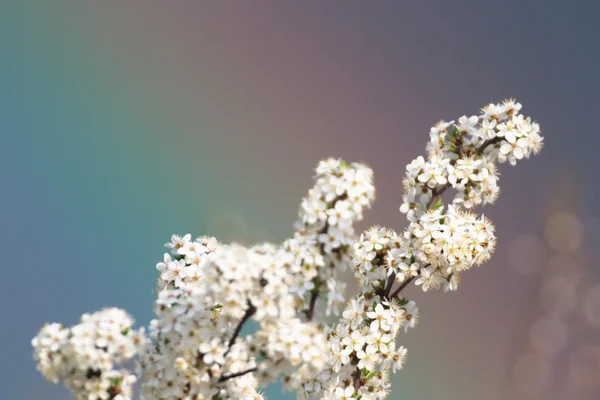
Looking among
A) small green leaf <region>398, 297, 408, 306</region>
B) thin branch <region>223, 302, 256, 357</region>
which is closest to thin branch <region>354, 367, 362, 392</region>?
small green leaf <region>398, 297, 408, 306</region>

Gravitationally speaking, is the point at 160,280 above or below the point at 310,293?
above

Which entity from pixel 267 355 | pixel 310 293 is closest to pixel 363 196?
pixel 310 293

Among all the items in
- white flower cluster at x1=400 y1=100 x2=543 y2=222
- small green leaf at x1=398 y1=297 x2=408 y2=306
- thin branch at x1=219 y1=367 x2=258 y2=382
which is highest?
white flower cluster at x1=400 y1=100 x2=543 y2=222

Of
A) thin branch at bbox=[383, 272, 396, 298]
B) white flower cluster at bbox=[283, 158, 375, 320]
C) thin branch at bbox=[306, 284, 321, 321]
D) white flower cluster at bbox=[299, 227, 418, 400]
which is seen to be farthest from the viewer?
thin branch at bbox=[383, 272, 396, 298]

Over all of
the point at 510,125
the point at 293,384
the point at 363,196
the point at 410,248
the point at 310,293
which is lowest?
the point at 293,384

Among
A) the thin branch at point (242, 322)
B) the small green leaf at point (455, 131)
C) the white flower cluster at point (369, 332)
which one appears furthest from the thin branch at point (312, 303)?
the small green leaf at point (455, 131)

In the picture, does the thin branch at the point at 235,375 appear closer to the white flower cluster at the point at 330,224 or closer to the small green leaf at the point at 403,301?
the white flower cluster at the point at 330,224

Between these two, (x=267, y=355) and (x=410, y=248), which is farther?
(x=410, y=248)

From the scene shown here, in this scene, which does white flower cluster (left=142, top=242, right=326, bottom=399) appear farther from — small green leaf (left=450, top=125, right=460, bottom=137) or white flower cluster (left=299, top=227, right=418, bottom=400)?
small green leaf (left=450, top=125, right=460, bottom=137)

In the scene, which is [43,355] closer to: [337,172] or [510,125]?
[337,172]
